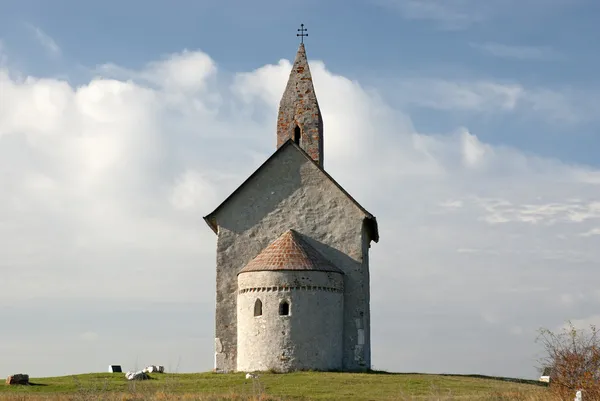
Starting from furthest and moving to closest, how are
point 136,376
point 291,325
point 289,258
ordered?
point 289,258 < point 291,325 < point 136,376

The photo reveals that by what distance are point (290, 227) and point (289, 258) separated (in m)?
3.00

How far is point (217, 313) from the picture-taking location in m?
37.5

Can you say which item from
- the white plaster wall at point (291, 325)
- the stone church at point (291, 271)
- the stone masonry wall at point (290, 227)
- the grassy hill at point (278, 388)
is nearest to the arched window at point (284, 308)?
the stone church at point (291, 271)

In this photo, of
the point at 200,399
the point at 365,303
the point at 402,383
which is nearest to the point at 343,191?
the point at 365,303

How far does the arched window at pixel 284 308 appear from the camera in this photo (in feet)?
114

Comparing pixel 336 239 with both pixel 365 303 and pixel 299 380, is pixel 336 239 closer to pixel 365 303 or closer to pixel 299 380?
pixel 365 303

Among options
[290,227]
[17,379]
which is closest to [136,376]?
[17,379]

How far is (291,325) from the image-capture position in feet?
113

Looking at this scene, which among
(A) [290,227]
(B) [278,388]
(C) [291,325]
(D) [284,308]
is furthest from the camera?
(A) [290,227]

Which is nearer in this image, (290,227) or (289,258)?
(289,258)

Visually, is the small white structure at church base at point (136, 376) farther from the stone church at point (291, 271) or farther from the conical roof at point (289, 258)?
the conical roof at point (289, 258)

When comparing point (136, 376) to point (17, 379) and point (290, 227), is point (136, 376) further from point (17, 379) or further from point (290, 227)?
point (290, 227)

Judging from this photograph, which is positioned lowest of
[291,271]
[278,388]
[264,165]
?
[278,388]

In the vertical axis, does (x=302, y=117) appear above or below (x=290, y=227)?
above
